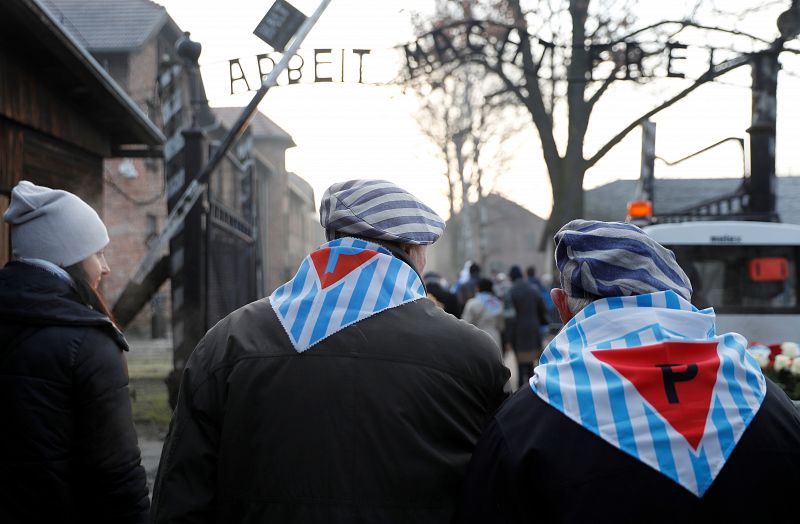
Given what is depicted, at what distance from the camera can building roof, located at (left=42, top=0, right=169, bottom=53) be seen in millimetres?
26438

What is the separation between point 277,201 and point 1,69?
3966 centimetres

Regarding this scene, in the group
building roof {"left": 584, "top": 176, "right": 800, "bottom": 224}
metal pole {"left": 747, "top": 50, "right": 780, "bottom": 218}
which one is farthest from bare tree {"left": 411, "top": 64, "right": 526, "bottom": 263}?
metal pole {"left": 747, "top": 50, "right": 780, "bottom": 218}

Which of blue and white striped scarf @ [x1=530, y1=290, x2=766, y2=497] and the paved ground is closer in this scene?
blue and white striped scarf @ [x1=530, y1=290, x2=766, y2=497]

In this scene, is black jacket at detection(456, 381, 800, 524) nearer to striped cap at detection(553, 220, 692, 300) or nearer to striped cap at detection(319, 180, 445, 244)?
striped cap at detection(553, 220, 692, 300)

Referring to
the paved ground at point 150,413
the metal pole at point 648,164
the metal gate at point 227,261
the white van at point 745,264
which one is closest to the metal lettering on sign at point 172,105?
the metal gate at point 227,261

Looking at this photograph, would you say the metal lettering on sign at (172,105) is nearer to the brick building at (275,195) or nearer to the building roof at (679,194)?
the building roof at (679,194)

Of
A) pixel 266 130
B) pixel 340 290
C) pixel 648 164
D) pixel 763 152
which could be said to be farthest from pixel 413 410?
pixel 266 130

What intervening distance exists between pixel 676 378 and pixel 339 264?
2.91ft

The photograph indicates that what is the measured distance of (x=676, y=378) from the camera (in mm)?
1990

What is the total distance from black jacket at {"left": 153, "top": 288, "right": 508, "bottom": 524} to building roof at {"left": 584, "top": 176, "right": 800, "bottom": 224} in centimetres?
2080

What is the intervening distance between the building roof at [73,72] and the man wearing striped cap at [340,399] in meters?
4.32

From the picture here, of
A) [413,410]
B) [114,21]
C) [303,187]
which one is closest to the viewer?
[413,410]

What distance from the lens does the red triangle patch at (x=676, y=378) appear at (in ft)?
6.45

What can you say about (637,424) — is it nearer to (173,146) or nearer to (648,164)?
(173,146)
